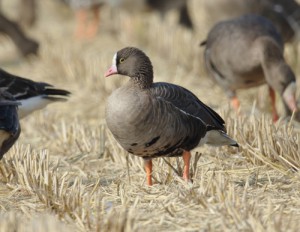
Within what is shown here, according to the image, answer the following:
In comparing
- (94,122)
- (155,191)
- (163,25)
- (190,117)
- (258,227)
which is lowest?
(258,227)

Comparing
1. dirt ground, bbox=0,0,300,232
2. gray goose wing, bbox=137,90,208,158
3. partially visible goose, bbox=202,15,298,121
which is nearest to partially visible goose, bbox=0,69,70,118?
dirt ground, bbox=0,0,300,232

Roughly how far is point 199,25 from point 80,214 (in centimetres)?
1189

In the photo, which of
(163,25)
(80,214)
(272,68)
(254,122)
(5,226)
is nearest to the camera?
(5,226)

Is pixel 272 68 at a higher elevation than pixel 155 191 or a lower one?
higher

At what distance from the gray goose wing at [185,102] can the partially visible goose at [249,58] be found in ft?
9.06

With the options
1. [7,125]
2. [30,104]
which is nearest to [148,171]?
[7,125]

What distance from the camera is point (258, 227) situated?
477cm

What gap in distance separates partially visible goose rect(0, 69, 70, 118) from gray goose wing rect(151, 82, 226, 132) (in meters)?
2.47

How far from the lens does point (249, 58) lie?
9.39 metres

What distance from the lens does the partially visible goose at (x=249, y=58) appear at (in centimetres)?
923

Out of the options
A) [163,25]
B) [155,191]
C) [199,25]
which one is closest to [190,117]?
[155,191]

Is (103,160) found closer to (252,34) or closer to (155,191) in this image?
Result: (155,191)

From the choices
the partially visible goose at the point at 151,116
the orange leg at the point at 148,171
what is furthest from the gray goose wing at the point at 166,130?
the orange leg at the point at 148,171

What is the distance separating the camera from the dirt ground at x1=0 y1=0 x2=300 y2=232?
16.8 feet
